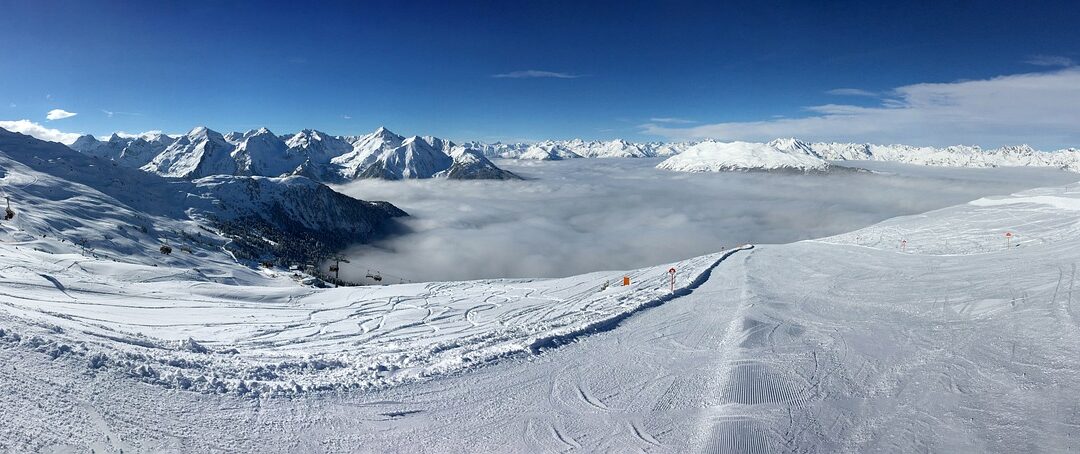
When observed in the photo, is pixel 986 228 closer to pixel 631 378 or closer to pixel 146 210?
pixel 631 378

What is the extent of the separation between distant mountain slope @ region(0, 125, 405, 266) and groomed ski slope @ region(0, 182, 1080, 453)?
A: 65175mm

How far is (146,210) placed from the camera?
122125 millimetres

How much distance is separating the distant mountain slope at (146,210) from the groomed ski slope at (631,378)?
214ft

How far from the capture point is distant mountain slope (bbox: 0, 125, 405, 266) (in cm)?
8025

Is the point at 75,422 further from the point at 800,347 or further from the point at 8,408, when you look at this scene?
the point at 800,347

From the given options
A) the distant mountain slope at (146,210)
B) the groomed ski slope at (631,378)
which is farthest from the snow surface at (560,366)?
the distant mountain slope at (146,210)

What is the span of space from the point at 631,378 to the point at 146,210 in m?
153

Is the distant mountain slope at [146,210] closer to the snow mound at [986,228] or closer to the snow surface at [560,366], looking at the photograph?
the snow surface at [560,366]

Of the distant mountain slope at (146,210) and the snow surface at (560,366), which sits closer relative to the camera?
the snow surface at (560,366)

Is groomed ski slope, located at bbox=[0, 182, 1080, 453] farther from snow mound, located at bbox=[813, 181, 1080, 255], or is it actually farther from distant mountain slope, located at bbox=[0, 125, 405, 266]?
distant mountain slope, located at bbox=[0, 125, 405, 266]

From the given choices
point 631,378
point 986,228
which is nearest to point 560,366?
point 631,378

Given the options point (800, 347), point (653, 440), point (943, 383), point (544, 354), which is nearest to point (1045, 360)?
point (943, 383)

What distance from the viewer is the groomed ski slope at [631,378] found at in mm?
9750

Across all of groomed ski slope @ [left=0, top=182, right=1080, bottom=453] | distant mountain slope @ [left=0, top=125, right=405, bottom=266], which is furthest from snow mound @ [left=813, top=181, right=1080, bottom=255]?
distant mountain slope @ [left=0, top=125, right=405, bottom=266]
